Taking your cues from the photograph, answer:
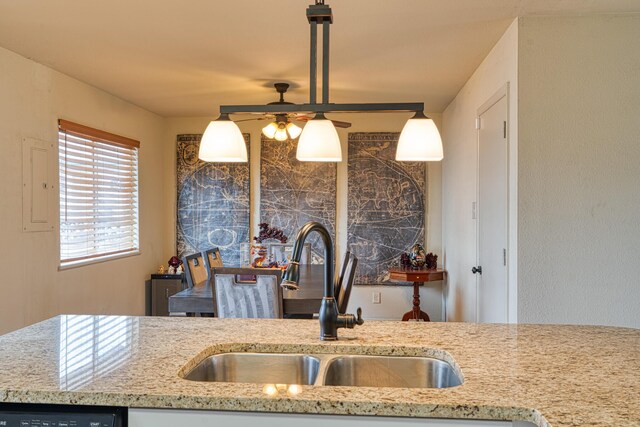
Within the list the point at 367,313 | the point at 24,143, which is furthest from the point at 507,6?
the point at 367,313

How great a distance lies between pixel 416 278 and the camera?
515 cm

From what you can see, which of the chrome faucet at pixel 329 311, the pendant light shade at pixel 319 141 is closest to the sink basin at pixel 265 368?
the chrome faucet at pixel 329 311

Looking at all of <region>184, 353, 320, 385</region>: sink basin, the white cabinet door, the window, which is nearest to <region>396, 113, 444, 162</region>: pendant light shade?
<region>184, 353, 320, 385</region>: sink basin

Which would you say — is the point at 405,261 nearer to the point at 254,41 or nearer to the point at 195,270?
the point at 195,270

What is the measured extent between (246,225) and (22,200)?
268 cm

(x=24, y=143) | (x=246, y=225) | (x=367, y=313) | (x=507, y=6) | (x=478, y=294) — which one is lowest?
(x=367, y=313)

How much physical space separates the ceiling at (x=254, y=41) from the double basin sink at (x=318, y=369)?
178 cm

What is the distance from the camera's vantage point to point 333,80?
4.25m

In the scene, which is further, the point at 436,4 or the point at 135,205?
the point at 135,205

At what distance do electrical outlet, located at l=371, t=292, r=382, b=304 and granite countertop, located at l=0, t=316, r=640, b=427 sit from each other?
3843 millimetres

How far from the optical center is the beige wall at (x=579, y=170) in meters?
2.71

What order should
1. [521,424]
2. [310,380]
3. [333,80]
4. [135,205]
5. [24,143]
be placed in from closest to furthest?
[521,424], [310,380], [24,143], [333,80], [135,205]

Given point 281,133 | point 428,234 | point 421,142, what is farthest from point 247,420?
point 428,234

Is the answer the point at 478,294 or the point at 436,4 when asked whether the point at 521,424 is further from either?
the point at 478,294
